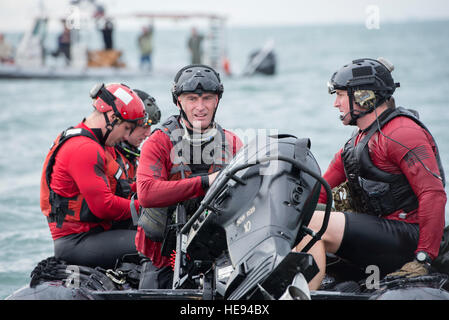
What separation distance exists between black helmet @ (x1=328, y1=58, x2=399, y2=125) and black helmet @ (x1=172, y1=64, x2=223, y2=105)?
0.75 metres

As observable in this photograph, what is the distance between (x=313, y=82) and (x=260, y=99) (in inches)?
254

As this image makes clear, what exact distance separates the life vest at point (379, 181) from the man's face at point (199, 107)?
91 cm

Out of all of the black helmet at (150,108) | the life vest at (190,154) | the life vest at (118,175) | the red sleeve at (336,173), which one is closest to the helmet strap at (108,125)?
the life vest at (118,175)

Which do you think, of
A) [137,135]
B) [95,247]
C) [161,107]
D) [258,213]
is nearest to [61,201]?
[95,247]

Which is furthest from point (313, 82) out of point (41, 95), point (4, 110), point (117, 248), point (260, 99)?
point (117, 248)

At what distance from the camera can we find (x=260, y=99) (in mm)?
22344

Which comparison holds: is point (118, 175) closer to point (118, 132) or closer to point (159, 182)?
point (118, 132)

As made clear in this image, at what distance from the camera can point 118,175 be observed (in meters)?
4.49

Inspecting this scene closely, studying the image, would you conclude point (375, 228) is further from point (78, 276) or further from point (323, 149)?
point (323, 149)

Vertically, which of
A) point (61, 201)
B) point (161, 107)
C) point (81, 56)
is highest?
point (81, 56)

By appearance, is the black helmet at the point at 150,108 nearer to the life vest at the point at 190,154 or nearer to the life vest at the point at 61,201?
the life vest at the point at 61,201

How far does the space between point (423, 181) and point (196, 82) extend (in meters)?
1.42
